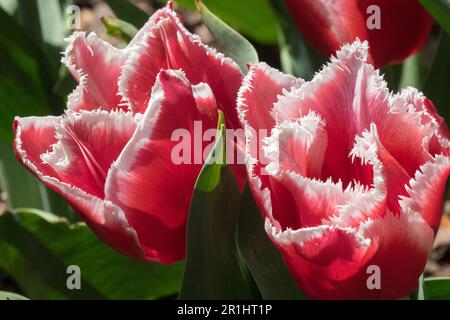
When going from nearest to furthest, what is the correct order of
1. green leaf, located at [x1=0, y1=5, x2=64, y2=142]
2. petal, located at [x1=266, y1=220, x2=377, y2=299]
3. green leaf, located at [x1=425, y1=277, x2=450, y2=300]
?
1. petal, located at [x1=266, y1=220, x2=377, y2=299]
2. green leaf, located at [x1=425, y1=277, x2=450, y2=300]
3. green leaf, located at [x1=0, y1=5, x2=64, y2=142]

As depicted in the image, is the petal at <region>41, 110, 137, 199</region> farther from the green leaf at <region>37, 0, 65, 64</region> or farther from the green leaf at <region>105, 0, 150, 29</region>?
the green leaf at <region>37, 0, 65, 64</region>

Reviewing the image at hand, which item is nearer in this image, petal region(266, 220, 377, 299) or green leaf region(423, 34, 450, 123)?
petal region(266, 220, 377, 299)

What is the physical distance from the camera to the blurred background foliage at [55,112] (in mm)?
909

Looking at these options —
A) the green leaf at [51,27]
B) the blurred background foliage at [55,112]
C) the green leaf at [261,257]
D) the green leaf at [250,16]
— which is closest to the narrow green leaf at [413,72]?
the blurred background foliage at [55,112]

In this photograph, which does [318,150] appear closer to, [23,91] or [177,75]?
[177,75]

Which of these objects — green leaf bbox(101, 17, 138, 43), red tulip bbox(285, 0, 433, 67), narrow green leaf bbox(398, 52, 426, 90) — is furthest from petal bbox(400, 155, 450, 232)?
narrow green leaf bbox(398, 52, 426, 90)

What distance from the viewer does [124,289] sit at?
984 mm

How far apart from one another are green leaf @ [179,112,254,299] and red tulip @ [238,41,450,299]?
3cm

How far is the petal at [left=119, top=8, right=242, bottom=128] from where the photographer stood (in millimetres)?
551

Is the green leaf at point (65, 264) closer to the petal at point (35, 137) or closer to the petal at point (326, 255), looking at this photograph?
the petal at point (35, 137)

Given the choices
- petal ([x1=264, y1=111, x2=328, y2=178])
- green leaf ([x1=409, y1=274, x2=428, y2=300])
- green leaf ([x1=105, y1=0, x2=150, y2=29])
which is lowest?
green leaf ([x1=409, y1=274, x2=428, y2=300])

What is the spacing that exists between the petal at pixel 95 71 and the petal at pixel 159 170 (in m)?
0.05

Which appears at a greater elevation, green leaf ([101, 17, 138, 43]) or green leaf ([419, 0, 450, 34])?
green leaf ([419, 0, 450, 34])
